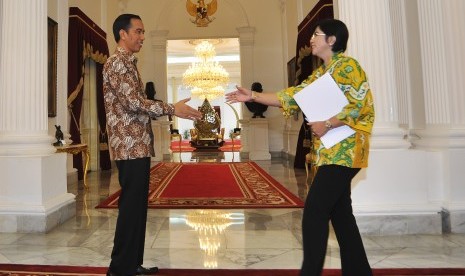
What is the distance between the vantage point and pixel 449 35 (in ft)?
10.7

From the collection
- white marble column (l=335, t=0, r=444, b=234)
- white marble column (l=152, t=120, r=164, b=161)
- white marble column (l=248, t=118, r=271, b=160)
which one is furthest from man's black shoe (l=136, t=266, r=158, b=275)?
white marble column (l=152, t=120, r=164, b=161)

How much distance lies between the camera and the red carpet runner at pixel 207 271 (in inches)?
88.1

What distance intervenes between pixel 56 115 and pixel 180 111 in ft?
15.2

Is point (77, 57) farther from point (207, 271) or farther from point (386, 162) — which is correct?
point (386, 162)

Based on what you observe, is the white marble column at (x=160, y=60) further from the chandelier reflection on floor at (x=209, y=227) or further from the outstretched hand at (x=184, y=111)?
the outstretched hand at (x=184, y=111)

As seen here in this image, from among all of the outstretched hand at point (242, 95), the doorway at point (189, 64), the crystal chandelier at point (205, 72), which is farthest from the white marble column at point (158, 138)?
the outstretched hand at point (242, 95)

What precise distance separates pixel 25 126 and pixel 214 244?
2.06m

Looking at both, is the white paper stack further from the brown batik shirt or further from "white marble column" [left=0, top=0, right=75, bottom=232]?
"white marble column" [left=0, top=0, right=75, bottom=232]

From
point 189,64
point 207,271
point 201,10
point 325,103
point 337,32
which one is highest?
point 189,64

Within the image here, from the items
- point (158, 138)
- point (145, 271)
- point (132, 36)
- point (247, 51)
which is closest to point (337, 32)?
point (132, 36)

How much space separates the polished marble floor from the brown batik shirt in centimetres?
88

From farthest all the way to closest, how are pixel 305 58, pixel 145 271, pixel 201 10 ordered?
1. pixel 201 10
2. pixel 305 58
3. pixel 145 271

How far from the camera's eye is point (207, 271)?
2309 mm

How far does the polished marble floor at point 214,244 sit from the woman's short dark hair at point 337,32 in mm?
1439
